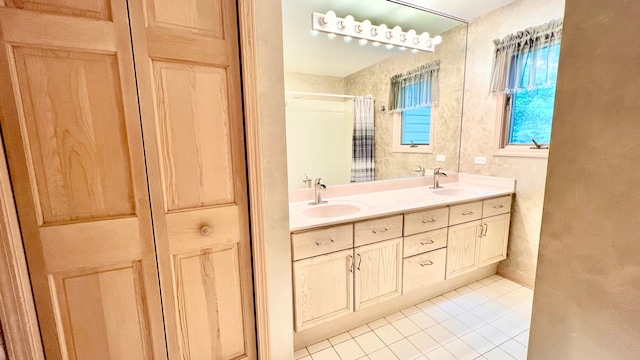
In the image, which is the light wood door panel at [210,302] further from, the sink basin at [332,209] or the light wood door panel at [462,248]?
the light wood door panel at [462,248]

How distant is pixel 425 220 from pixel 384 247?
1.30 feet

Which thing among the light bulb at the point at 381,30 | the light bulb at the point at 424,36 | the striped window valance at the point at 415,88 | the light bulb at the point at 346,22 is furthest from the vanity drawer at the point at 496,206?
the light bulb at the point at 346,22

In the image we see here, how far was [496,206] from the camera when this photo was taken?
7.06 ft

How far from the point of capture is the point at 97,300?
3.22 feet

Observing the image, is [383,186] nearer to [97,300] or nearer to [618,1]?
[618,1]

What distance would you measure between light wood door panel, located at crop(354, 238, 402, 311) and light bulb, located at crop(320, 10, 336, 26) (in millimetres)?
1691

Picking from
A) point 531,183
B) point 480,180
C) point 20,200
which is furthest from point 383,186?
point 20,200

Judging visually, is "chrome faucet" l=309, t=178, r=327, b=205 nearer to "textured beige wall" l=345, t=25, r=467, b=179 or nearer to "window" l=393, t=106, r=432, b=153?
"textured beige wall" l=345, t=25, r=467, b=179

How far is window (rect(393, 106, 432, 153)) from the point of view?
245 cm

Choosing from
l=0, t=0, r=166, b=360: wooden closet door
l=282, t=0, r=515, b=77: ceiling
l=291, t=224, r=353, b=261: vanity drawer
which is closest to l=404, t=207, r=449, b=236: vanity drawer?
l=291, t=224, r=353, b=261: vanity drawer

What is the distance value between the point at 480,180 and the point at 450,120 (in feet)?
2.21

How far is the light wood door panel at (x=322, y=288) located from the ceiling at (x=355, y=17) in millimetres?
1466

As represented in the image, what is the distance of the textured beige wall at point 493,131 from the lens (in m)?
2.03

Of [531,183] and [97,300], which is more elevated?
[531,183]
